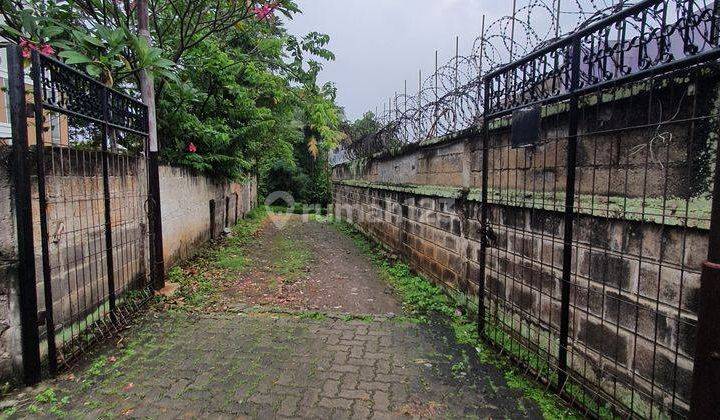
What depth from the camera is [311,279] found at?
19.1 ft

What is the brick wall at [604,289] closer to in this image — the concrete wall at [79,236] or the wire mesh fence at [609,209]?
the wire mesh fence at [609,209]

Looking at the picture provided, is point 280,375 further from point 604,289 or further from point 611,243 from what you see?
point 611,243

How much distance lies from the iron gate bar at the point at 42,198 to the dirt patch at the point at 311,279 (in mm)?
2052

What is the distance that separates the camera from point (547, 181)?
3.00m

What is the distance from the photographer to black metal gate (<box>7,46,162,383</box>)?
2.63m

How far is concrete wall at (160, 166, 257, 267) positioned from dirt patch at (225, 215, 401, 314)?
995 mm

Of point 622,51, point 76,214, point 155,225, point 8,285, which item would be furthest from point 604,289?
point 155,225

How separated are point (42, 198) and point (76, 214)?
2.51 feet

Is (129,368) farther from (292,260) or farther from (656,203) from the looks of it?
(292,260)

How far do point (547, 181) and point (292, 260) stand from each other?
502 centimetres

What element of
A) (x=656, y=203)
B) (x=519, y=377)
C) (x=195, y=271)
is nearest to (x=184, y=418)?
(x=519, y=377)

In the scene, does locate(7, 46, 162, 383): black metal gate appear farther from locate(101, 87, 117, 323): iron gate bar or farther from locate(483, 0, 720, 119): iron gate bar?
locate(483, 0, 720, 119): iron gate bar

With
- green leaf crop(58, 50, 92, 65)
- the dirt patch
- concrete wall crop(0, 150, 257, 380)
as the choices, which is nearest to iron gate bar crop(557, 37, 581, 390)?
the dirt patch

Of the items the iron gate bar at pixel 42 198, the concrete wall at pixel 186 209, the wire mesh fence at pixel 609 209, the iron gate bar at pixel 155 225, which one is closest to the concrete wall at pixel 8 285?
the iron gate bar at pixel 42 198
